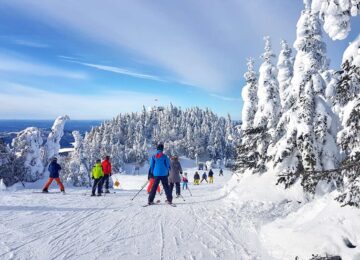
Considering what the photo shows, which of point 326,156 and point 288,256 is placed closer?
point 288,256

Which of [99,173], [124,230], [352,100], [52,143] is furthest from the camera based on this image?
[52,143]

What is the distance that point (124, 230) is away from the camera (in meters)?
8.32

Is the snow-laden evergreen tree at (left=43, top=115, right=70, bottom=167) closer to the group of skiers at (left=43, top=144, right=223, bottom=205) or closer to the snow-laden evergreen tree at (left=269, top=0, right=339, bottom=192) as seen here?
the group of skiers at (left=43, top=144, right=223, bottom=205)

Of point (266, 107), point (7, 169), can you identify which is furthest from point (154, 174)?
point (7, 169)

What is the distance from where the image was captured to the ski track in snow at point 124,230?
665cm

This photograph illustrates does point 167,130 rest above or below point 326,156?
above

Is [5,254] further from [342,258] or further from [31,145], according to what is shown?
[31,145]

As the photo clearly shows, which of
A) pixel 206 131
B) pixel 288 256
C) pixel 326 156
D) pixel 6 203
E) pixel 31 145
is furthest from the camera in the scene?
pixel 206 131

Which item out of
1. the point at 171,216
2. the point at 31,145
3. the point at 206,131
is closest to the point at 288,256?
the point at 171,216

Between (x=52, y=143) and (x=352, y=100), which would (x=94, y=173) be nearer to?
(x=352, y=100)

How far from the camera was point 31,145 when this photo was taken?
3597cm

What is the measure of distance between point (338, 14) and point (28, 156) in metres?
36.0

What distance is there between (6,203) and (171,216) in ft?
19.1

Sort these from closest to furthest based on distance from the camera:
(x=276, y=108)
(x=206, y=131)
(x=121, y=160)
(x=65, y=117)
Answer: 1. (x=276, y=108)
2. (x=65, y=117)
3. (x=121, y=160)
4. (x=206, y=131)
